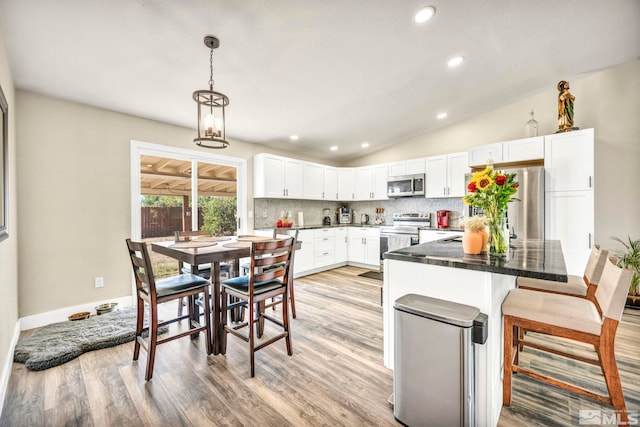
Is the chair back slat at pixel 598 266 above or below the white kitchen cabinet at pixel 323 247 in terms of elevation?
above

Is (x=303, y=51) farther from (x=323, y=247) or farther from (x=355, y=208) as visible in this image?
(x=355, y=208)

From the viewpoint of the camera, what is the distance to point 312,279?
4738mm

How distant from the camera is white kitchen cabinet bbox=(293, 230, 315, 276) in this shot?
15.6 ft

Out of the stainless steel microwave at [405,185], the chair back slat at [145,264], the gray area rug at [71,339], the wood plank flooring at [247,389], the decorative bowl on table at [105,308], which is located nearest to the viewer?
the wood plank flooring at [247,389]

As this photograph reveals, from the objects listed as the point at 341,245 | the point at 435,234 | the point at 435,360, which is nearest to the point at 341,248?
the point at 341,245

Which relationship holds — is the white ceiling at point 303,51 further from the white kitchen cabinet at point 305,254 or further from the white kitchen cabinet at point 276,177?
the white kitchen cabinet at point 305,254

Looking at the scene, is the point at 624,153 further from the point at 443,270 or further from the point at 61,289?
the point at 61,289

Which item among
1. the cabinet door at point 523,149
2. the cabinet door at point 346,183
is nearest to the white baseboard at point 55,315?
the cabinet door at point 346,183

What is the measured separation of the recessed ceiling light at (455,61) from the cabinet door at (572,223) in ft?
7.25

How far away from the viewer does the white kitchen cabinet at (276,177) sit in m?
4.69

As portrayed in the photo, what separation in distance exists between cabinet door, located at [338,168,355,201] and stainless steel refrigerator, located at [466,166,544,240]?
309 centimetres

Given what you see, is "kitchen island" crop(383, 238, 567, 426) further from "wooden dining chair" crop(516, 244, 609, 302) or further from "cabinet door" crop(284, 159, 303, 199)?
"cabinet door" crop(284, 159, 303, 199)

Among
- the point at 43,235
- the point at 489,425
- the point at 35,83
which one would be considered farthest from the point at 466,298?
the point at 35,83

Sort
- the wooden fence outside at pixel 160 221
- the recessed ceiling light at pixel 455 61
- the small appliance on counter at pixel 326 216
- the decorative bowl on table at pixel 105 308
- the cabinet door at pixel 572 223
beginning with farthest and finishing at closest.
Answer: the small appliance on counter at pixel 326 216 → the wooden fence outside at pixel 160 221 → the cabinet door at pixel 572 223 → the decorative bowl on table at pixel 105 308 → the recessed ceiling light at pixel 455 61
